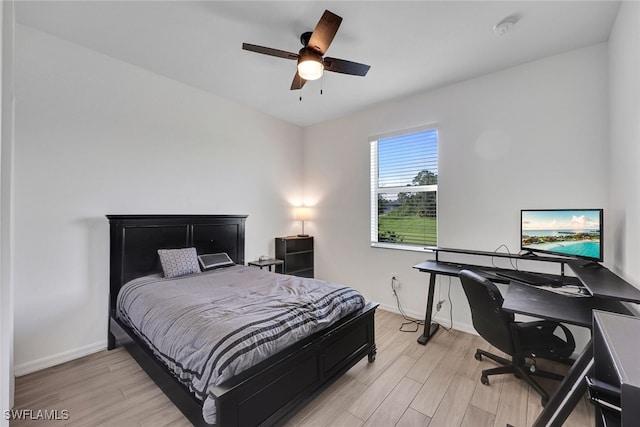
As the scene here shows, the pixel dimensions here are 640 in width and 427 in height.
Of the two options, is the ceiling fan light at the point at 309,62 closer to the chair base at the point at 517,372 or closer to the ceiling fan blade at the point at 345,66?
the ceiling fan blade at the point at 345,66

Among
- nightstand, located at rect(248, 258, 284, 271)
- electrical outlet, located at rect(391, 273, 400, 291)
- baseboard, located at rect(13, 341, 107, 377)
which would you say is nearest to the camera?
baseboard, located at rect(13, 341, 107, 377)

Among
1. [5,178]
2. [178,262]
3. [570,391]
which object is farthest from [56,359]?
[570,391]

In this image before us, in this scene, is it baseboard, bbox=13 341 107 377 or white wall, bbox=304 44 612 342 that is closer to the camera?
baseboard, bbox=13 341 107 377

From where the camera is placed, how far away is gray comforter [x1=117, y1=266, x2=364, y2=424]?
142 centimetres

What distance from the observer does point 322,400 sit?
189 cm

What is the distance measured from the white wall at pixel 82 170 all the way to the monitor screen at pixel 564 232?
3.44 metres

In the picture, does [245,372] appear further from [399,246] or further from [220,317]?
[399,246]

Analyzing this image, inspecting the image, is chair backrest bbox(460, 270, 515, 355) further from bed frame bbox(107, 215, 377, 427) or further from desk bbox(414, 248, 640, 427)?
bed frame bbox(107, 215, 377, 427)

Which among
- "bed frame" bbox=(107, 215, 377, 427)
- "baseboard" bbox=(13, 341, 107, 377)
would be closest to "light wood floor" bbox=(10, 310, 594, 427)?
"baseboard" bbox=(13, 341, 107, 377)

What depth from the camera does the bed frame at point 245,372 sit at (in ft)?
4.64

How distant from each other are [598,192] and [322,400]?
2855mm

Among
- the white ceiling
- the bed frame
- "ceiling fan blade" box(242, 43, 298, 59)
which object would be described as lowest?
the bed frame

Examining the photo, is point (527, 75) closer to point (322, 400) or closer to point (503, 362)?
point (503, 362)

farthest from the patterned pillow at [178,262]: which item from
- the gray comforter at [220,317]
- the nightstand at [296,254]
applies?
the nightstand at [296,254]
